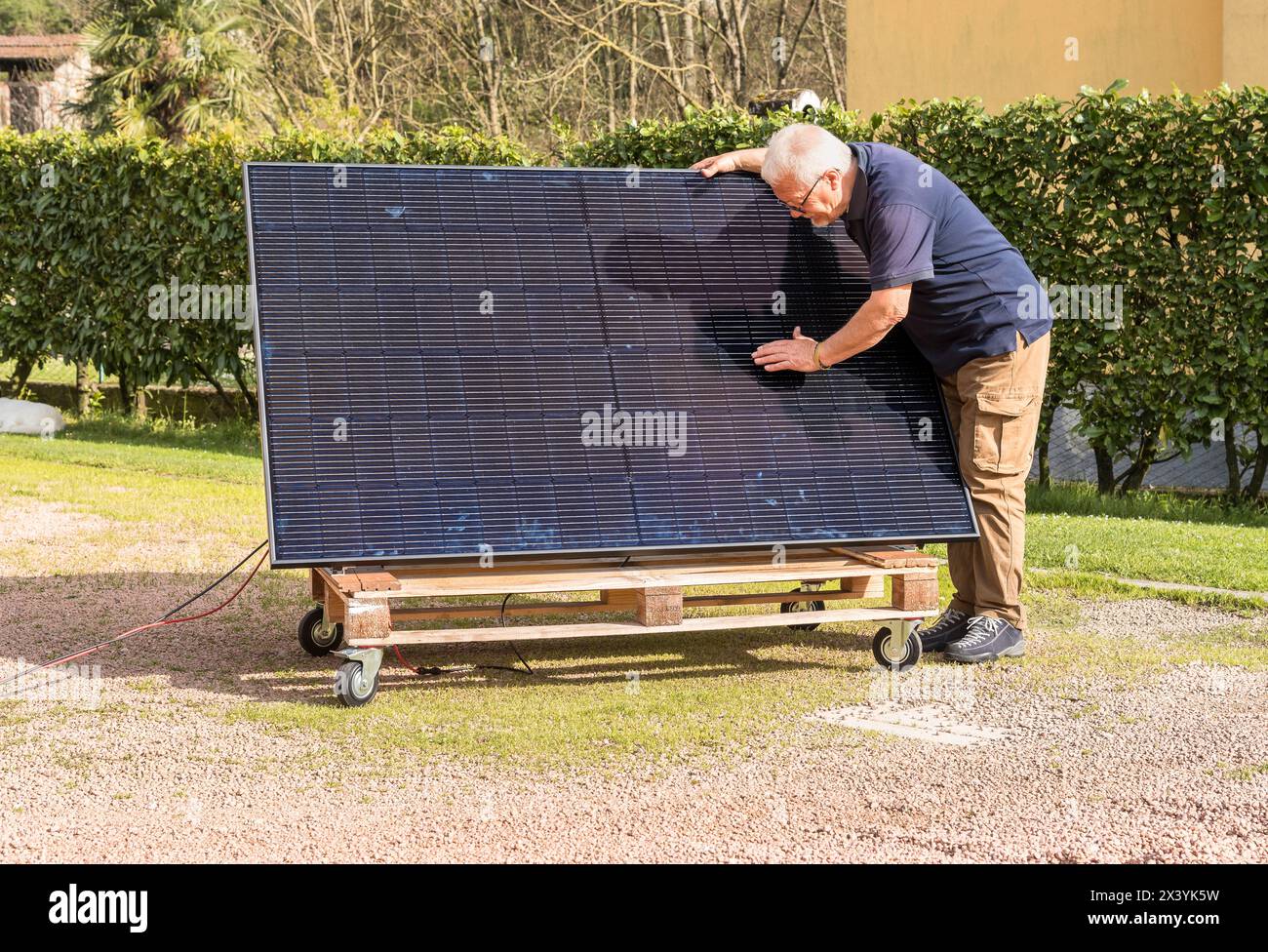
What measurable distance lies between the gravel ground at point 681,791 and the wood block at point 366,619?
455mm

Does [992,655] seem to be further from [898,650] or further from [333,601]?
[333,601]

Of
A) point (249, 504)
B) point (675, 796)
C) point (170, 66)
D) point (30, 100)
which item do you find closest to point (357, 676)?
point (675, 796)

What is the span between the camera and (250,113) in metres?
27.5

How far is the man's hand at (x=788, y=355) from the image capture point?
22.4 feet

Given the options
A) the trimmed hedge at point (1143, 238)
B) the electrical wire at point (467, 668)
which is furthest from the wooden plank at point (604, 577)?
the trimmed hedge at point (1143, 238)

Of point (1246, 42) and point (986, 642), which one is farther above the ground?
point (1246, 42)

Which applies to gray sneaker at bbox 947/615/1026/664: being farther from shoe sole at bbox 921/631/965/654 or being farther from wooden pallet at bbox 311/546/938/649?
wooden pallet at bbox 311/546/938/649

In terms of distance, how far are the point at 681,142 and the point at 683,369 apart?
24.7 feet

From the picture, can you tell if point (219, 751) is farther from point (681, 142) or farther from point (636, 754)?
point (681, 142)

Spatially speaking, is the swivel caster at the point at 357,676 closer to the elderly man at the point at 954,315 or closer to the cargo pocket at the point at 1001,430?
the elderly man at the point at 954,315

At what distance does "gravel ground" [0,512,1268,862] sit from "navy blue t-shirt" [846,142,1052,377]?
162cm

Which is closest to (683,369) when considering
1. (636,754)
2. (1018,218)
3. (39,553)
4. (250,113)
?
(636,754)

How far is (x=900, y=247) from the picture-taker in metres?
6.40

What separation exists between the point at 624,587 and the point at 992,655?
1968 millimetres
